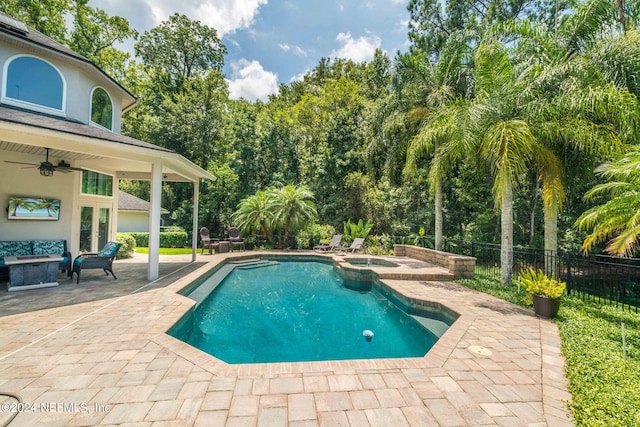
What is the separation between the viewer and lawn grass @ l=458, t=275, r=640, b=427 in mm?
2859

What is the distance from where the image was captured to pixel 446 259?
10.9m

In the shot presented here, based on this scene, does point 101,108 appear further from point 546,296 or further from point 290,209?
point 546,296

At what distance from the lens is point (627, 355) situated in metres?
4.20

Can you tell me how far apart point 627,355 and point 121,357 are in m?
7.08

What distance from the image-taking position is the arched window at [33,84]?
26.4 feet

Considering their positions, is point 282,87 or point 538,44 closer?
point 538,44

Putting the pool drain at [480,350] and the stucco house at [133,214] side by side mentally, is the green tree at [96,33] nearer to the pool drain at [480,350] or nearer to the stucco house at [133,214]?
the stucco house at [133,214]

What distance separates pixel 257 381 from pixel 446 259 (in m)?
9.30

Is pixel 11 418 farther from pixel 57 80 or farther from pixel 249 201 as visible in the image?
pixel 249 201

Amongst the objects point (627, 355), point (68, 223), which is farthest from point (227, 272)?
point (627, 355)

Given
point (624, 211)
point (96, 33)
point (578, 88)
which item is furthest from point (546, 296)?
point (96, 33)

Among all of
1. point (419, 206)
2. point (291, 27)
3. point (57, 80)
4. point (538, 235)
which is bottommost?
point (538, 235)

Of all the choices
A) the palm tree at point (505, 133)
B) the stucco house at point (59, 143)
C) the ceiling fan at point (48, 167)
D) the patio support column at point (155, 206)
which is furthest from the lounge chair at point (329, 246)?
the ceiling fan at point (48, 167)

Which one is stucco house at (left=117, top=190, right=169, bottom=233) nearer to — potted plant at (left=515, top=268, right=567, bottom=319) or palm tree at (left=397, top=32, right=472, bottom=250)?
palm tree at (left=397, top=32, right=472, bottom=250)
